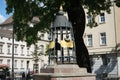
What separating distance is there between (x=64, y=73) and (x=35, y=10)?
12.8m

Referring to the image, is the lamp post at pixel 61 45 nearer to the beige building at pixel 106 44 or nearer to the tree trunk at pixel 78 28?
the tree trunk at pixel 78 28

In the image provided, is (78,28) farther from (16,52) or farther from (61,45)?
(16,52)

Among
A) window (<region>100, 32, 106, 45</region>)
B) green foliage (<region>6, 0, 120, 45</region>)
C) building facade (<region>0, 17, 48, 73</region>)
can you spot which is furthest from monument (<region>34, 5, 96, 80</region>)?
building facade (<region>0, 17, 48, 73</region>)

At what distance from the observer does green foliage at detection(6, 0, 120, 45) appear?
21.4 metres

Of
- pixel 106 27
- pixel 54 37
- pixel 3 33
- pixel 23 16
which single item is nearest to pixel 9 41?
pixel 3 33

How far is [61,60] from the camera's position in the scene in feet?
37.0

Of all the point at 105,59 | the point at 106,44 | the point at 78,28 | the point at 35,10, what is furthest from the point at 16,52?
the point at 78,28

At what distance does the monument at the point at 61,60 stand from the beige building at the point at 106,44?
3298 cm

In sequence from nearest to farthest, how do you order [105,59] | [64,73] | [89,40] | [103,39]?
[64,73] → [105,59] → [103,39] → [89,40]

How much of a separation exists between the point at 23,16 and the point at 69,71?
1231cm

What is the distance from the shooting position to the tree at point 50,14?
20778 millimetres

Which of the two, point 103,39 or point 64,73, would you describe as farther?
point 103,39

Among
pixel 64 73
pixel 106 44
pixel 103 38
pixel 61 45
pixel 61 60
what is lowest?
pixel 64 73

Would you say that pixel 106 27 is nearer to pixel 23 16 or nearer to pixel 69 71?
pixel 23 16
